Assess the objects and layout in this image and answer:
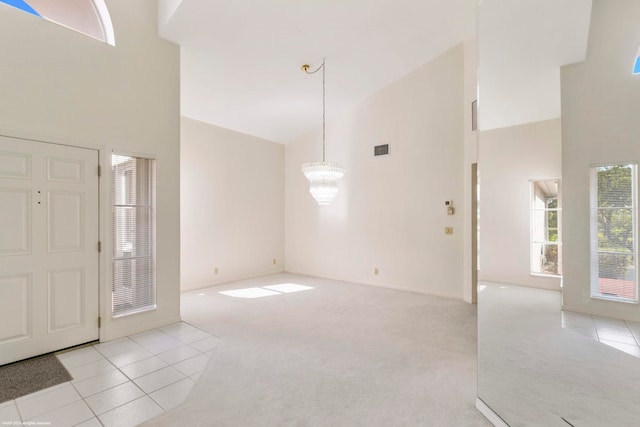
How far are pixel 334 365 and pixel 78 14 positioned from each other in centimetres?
437

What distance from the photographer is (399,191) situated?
5.60 m

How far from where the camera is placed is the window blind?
3.30 m

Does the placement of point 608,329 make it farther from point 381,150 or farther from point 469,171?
point 381,150

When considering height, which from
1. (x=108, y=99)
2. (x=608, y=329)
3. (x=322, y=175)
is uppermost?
(x=108, y=99)

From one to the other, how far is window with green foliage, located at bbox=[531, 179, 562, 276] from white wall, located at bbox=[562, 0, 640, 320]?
5 cm

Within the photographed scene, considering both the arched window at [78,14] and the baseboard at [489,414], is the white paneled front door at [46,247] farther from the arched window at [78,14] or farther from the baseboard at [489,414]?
the baseboard at [489,414]

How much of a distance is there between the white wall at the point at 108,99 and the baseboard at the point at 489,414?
338 centimetres

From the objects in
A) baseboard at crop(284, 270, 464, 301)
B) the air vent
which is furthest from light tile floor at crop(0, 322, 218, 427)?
the air vent

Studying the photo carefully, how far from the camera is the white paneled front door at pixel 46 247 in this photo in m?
2.63

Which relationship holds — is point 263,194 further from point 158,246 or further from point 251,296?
point 158,246

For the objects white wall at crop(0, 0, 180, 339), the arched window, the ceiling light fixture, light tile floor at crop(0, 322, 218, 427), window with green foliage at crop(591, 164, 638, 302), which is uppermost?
the arched window

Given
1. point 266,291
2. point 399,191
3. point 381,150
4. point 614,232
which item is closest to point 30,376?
point 266,291

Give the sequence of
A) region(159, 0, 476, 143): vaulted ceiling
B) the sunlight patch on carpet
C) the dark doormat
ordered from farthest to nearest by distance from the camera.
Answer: the sunlight patch on carpet → region(159, 0, 476, 143): vaulted ceiling → the dark doormat

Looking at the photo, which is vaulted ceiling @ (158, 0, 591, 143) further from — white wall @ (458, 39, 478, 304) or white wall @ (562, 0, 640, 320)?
white wall @ (458, 39, 478, 304)
